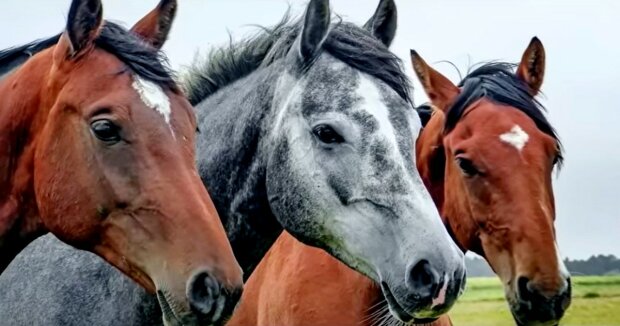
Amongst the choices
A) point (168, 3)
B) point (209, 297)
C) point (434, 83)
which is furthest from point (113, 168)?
point (434, 83)

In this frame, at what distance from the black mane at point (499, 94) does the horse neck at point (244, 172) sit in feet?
5.67

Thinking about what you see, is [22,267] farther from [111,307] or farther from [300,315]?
[300,315]

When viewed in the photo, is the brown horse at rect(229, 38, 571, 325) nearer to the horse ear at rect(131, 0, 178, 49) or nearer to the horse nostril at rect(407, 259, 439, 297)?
the horse nostril at rect(407, 259, 439, 297)

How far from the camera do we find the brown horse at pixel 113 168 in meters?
3.90

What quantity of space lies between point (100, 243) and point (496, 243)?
286cm

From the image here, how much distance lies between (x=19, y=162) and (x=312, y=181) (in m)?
1.47

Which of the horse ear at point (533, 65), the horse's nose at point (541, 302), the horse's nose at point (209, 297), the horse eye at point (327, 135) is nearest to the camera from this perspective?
the horse's nose at point (209, 297)

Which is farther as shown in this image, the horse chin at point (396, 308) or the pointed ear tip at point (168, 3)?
the pointed ear tip at point (168, 3)

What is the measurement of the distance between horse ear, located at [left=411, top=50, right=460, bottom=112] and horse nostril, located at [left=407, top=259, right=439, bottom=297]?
2.68 m

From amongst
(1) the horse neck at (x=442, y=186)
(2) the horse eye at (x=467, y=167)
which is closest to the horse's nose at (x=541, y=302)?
(1) the horse neck at (x=442, y=186)

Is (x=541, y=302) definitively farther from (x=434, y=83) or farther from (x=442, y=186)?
(x=434, y=83)

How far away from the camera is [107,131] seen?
4.15 m

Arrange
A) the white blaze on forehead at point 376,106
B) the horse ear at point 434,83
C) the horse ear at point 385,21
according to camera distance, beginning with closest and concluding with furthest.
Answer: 1. the white blaze on forehead at point 376,106
2. the horse ear at point 385,21
3. the horse ear at point 434,83

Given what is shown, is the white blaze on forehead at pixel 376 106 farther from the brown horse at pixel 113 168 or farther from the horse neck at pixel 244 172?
the brown horse at pixel 113 168
